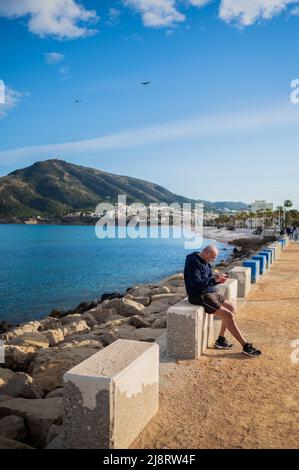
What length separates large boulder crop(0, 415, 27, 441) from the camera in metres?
4.94

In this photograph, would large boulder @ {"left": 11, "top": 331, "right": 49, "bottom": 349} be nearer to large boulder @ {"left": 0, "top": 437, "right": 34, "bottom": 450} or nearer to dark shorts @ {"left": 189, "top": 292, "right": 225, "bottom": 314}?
dark shorts @ {"left": 189, "top": 292, "right": 225, "bottom": 314}

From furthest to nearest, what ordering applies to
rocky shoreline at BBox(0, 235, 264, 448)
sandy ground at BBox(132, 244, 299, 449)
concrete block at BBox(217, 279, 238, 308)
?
1. concrete block at BBox(217, 279, 238, 308)
2. rocky shoreline at BBox(0, 235, 264, 448)
3. sandy ground at BBox(132, 244, 299, 449)

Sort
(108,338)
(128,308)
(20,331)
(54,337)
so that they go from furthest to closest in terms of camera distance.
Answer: (128,308) < (20,331) < (54,337) < (108,338)

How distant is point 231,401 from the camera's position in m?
4.96

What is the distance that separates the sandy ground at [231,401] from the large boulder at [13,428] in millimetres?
1743

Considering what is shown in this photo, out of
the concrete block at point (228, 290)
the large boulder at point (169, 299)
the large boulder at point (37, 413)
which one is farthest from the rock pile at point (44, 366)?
the concrete block at point (228, 290)

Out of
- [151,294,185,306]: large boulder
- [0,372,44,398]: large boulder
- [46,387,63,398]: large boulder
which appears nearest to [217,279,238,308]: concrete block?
[46,387,63,398]: large boulder

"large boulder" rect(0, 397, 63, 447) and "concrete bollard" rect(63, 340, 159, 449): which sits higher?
"concrete bollard" rect(63, 340, 159, 449)

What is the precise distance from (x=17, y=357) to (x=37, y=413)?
354 centimetres

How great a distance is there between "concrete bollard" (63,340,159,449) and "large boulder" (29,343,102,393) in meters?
3.21

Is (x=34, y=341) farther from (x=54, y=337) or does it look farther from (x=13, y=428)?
(x=13, y=428)

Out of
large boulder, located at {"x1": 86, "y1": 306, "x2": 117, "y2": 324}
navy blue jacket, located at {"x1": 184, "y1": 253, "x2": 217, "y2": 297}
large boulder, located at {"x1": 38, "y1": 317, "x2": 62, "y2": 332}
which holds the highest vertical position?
navy blue jacket, located at {"x1": 184, "y1": 253, "x2": 217, "y2": 297}

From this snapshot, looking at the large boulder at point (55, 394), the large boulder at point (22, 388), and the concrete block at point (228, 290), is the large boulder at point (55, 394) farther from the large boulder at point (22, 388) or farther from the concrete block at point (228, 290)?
the concrete block at point (228, 290)
